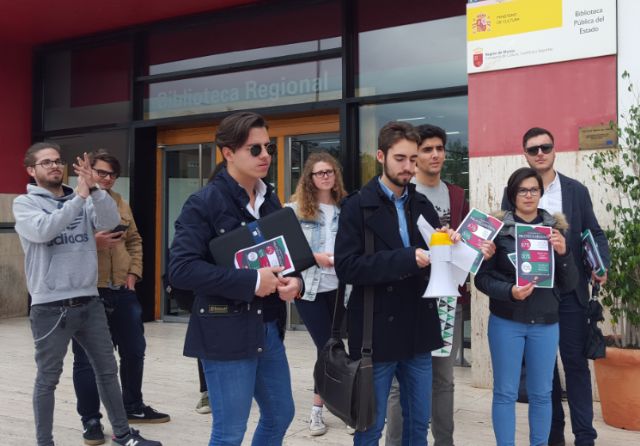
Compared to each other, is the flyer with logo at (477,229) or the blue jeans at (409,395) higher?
the flyer with logo at (477,229)

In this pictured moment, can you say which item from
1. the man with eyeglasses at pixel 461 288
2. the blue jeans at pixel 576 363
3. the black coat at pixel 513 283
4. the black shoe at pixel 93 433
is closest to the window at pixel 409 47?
the man with eyeglasses at pixel 461 288

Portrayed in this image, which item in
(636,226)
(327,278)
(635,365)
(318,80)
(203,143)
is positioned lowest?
(635,365)

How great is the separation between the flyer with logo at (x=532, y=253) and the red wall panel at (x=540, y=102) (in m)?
2.10

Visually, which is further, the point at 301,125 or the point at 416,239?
the point at 301,125

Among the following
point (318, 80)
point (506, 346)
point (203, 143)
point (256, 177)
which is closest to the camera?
point (256, 177)

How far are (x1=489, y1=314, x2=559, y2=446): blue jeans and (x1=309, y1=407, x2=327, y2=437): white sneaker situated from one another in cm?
132

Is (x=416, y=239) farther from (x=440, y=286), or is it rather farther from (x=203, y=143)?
(x=203, y=143)

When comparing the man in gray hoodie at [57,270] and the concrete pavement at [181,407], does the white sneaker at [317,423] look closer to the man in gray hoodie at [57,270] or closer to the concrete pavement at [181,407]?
the concrete pavement at [181,407]

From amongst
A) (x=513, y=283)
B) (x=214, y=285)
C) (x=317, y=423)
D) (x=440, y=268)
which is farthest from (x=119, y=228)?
(x=513, y=283)

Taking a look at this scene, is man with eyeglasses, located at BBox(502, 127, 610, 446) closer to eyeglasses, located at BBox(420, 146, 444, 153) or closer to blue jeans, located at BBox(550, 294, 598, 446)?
blue jeans, located at BBox(550, 294, 598, 446)

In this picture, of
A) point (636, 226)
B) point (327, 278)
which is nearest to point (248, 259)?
point (327, 278)

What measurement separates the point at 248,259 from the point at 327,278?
1.86 metres

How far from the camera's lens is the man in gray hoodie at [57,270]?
12.2ft

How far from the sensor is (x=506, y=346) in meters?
3.47
